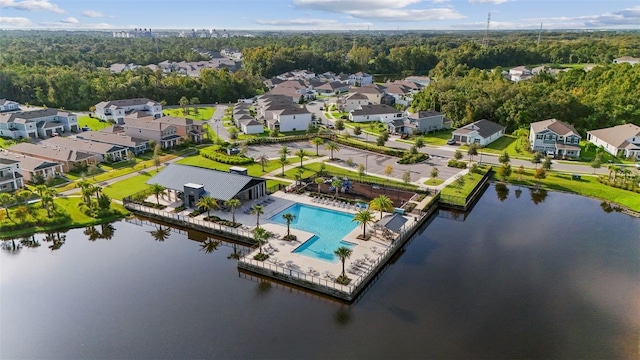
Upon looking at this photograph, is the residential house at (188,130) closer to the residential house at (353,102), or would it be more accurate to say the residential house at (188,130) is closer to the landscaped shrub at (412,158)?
the landscaped shrub at (412,158)

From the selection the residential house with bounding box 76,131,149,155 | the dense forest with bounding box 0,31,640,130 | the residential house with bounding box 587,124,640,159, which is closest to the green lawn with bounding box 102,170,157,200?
the residential house with bounding box 76,131,149,155

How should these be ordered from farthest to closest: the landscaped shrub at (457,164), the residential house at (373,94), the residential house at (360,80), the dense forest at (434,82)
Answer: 1. the residential house at (360,80)
2. the residential house at (373,94)
3. the dense forest at (434,82)
4. the landscaped shrub at (457,164)

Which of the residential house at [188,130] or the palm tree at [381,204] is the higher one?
the residential house at [188,130]

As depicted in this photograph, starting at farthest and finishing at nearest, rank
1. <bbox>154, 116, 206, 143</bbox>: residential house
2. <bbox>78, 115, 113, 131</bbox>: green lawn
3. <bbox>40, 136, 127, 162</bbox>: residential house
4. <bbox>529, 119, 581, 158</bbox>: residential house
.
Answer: <bbox>78, 115, 113, 131</bbox>: green lawn, <bbox>154, 116, 206, 143</bbox>: residential house, <bbox>529, 119, 581, 158</bbox>: residential house, <bbox>40, 136, 127, 162</bbox>: residential house

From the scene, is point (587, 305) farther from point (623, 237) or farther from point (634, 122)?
point (634, 122)

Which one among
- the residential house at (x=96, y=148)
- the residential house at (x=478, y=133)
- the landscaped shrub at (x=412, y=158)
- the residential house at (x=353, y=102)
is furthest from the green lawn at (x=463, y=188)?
the residential house at (x=353, y=102)

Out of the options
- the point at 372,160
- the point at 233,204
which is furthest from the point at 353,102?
the point at 233,204

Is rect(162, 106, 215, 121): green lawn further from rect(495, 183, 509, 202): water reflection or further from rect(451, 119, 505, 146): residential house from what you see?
rect(495, 183, 509, 202): water reflection

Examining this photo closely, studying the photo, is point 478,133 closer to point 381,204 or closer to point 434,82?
point 381,204
